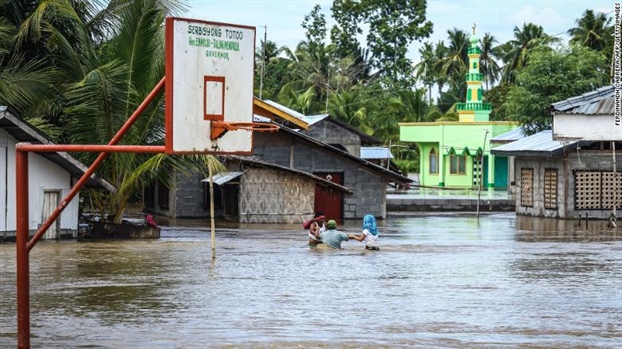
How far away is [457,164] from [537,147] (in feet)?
84.8

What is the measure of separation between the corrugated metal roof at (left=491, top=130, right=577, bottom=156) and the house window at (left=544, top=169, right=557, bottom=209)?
95 cm

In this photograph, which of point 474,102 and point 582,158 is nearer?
point 582,158

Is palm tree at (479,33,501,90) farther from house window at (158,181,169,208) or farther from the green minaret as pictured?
house window at (158,181,169,208)

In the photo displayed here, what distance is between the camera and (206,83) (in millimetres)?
12531

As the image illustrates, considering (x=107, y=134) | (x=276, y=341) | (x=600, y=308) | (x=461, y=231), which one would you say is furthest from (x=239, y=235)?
(x=276, y=341)

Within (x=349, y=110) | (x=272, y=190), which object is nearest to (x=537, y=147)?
(x=272, y=190)

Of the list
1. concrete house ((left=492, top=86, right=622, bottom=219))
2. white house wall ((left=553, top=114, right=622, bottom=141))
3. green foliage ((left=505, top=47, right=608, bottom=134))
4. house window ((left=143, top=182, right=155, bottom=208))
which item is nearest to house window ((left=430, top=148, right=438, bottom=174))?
green foliage ((left=505, top=47, right=608, bottom=134))

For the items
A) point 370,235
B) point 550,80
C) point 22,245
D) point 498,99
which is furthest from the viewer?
point 498,99

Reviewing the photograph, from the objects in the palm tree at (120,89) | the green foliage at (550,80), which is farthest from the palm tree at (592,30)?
the palm tree at (120,89)

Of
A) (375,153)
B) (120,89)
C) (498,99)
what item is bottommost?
(375,153)

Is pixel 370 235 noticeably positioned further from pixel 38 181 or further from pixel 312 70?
pixel 312 70

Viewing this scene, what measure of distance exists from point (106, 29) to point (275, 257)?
13.0 meters

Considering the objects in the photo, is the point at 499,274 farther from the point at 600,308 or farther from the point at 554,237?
the point at 554,237

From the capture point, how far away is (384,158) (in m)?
→ 60.9
